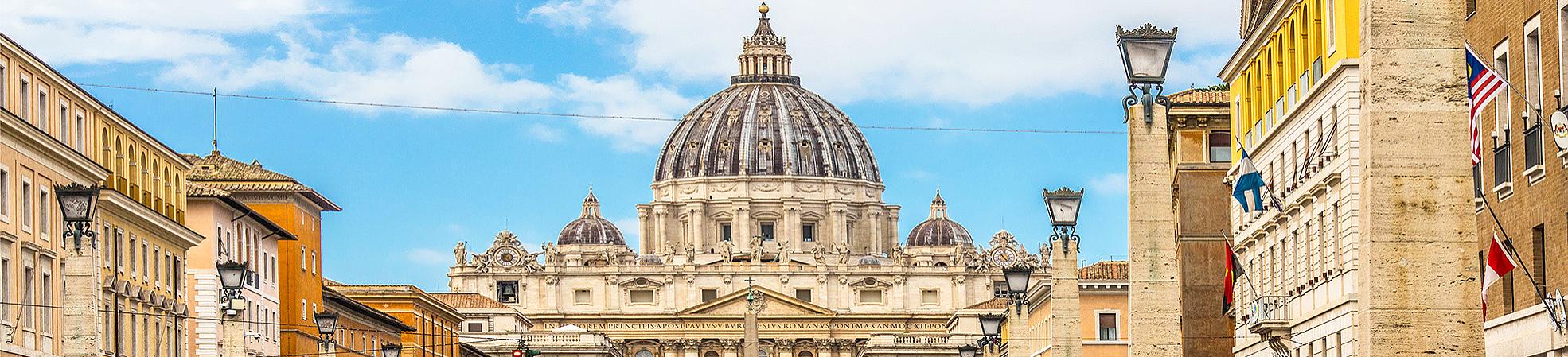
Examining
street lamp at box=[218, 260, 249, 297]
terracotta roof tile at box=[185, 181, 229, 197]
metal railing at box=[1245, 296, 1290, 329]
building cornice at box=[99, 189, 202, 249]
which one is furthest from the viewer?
terracotta roof tile at box=[185, 181, 229, 197]

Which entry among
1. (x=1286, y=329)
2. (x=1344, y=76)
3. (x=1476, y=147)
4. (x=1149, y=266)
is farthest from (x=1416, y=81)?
(x=1286, y=329)

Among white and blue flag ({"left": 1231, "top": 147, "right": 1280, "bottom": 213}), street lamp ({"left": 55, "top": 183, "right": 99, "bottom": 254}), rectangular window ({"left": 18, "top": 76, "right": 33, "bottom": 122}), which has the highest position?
rectangular window ({"left": 18, "top": 76, "right": 33, "bottom": 122})

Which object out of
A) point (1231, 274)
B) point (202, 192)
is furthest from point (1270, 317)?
point (202, 192)

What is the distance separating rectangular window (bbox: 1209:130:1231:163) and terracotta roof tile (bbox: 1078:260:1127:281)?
1006 inches

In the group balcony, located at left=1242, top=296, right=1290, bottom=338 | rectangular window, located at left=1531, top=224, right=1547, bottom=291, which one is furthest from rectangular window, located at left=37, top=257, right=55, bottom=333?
rectangular window, located at left=1531, top=224, right=1547, bottom=291

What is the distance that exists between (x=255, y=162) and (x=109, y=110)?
24.1m

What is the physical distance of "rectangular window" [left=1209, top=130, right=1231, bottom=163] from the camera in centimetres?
5969

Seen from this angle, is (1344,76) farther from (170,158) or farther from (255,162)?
(255,162)

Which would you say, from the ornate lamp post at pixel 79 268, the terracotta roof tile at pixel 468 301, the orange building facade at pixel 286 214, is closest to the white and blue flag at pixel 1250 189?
the ornate lamp post at pixel 79 268

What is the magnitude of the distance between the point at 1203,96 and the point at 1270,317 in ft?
44.9

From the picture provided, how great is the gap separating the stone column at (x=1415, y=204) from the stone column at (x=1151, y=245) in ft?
35.0

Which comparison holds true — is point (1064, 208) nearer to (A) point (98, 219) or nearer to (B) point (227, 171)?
(A) point (98, 219)

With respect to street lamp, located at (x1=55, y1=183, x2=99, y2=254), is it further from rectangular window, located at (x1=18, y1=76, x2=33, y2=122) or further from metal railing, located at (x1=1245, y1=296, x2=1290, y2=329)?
metal railing, located at (x1=1245, y1=296, x2=1290, y2=329)

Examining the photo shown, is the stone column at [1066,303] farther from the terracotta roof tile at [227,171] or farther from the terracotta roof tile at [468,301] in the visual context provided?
the terracotta roof tile at [468,301]
